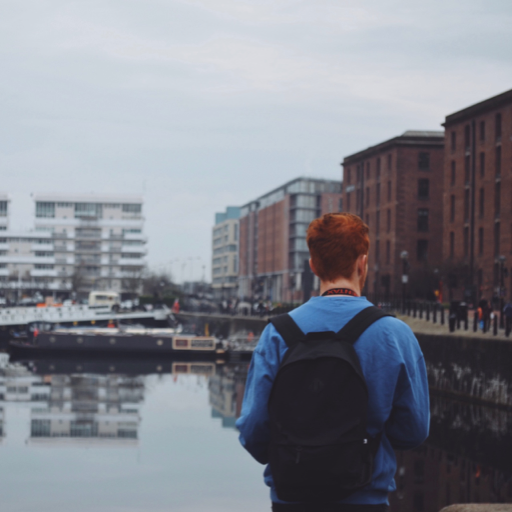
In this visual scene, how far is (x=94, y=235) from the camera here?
433ft

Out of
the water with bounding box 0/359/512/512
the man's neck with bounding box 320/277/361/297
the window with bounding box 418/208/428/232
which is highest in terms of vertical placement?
the window with bounding box 418/208/428/232

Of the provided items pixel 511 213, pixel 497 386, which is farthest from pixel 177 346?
pixel 497 386

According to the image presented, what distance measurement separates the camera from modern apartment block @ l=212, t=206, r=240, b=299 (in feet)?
576

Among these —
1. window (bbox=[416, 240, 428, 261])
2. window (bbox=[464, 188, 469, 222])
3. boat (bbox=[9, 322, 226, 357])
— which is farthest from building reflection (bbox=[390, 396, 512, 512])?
window (bbox=[416, 240, 428, 261])

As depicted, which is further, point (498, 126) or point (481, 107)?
point (481, 107)

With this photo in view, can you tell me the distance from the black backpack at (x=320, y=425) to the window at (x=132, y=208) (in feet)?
432

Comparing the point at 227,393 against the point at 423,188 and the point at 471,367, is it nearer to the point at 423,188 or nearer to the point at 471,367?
the point at 471,367

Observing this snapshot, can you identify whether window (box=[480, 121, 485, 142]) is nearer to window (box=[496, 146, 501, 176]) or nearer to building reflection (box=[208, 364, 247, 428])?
window (box=[496, 146, 501, 176])

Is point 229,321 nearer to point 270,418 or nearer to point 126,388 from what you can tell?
point 126,388

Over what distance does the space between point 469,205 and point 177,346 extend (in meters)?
25.1

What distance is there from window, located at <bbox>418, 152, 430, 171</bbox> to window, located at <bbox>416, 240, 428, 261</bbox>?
709cm

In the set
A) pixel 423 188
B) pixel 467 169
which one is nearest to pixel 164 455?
pixel 467 169

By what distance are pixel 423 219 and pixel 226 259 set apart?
10612cm

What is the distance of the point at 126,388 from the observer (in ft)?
125
